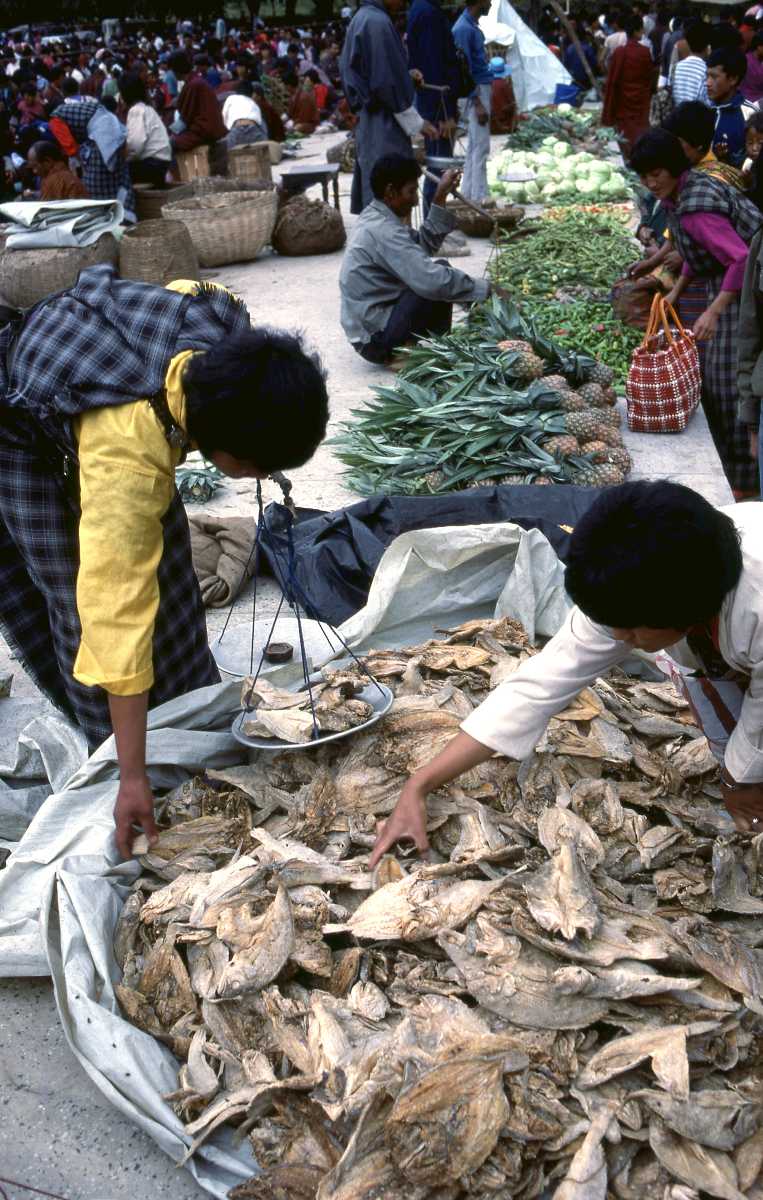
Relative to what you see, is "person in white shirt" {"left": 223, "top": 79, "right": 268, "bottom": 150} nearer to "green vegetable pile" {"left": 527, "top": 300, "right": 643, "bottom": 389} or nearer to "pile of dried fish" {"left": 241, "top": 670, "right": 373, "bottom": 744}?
"green vegetable pile" {"left": 527, "top": 300, "right": 643, "bottom": 389}

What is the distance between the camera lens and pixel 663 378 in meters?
4.39

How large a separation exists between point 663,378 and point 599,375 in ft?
1.42

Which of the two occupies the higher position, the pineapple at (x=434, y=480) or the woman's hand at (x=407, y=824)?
the woman's hand at (x=407, y=824)

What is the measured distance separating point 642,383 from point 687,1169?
3493 mm

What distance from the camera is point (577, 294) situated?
631 cm

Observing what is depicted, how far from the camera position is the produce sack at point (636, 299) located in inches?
207

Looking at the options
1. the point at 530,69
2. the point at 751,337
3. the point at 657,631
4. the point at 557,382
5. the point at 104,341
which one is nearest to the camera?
the point at 657,631

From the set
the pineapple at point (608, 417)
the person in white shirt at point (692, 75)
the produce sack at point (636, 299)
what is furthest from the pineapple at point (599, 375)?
the person in white shirt at point (692, 75)

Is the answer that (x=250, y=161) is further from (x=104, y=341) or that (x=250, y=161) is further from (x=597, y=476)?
(x=104, y=341)

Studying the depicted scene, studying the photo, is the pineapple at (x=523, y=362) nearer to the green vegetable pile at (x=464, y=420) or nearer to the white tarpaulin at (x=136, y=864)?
the green vegetable pile at (x=464, y=420)

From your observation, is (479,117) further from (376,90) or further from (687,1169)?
(687,1169)

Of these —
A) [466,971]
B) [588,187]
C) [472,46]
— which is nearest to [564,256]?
[588,187]

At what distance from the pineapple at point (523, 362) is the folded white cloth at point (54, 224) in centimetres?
317

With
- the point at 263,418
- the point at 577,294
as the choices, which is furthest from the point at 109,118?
the point at 263,418
